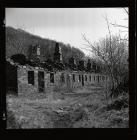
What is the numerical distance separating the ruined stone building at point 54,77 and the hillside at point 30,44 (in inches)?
4.5

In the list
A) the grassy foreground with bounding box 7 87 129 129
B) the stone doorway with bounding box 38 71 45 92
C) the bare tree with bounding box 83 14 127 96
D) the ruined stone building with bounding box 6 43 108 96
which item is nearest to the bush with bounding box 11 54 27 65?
the ruined stone building with bounding box 6 43 108 96

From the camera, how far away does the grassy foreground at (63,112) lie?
3.19 m

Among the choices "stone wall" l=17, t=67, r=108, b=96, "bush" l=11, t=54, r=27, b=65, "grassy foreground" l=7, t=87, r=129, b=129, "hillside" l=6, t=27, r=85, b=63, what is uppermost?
"hillside" l=6, t=27, r=85, b=63

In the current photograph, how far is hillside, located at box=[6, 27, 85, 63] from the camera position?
3.48 metres

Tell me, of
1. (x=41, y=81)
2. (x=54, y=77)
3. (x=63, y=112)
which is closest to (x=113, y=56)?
(x=54, y=77)

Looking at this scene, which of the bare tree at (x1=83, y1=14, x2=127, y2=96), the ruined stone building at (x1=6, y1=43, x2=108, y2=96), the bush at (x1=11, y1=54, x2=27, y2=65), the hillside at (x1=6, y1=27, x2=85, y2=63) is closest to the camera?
the hillside at (x1=6, y1=27, x2=85, y2=63)

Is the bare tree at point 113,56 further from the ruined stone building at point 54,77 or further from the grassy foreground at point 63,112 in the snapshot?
the grassy foreground at point 63,112

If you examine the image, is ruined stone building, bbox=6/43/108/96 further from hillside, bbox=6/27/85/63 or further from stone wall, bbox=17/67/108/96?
hillside, bbox=6/27/85/63

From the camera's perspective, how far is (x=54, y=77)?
422cm

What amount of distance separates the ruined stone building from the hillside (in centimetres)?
11
